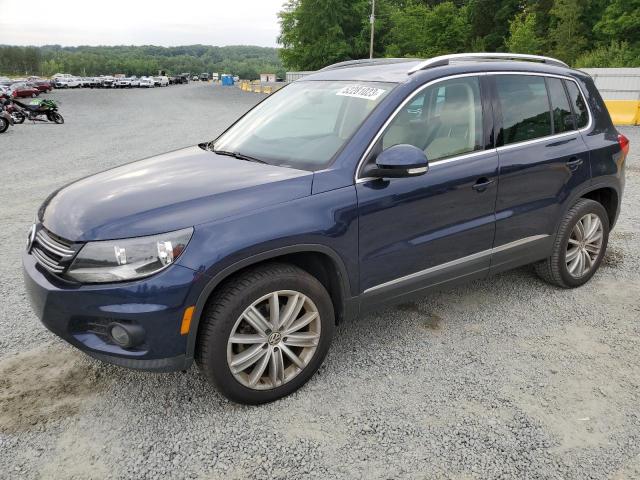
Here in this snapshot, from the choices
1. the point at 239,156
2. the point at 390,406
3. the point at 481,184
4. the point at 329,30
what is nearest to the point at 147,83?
the point at 329,30

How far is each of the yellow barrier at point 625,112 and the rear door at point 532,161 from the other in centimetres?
1485

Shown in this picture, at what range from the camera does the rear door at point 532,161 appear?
12.1ft

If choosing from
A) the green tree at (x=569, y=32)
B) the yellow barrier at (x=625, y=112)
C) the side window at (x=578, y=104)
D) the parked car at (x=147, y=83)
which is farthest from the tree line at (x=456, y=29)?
the side window at (x=578, y=104)

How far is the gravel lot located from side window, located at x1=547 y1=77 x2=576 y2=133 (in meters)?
1.37

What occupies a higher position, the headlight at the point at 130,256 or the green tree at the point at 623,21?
the green tree at the point at 623,21

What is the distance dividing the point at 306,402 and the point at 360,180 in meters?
1.29

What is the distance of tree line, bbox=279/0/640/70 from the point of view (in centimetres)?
4716

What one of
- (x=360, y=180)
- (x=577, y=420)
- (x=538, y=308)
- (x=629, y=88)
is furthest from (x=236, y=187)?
(x=629, y=88)

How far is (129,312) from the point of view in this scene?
8.18 ft

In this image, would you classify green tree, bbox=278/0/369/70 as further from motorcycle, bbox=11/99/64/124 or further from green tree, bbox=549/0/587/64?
motorcycle, bbox=11/99/64/124

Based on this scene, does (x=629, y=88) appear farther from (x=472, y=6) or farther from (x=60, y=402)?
(x=472, y=6)

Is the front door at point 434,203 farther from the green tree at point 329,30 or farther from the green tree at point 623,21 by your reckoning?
the green tree at point 329,30

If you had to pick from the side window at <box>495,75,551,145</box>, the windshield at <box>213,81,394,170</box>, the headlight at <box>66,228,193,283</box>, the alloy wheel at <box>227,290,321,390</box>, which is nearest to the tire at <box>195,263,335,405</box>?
the alloy wheel at <box>227,290,321,390</box>

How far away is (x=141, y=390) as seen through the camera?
122 inches
